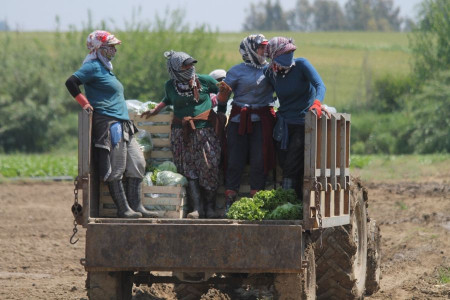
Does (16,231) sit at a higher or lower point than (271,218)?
lower

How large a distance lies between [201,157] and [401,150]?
37.2m

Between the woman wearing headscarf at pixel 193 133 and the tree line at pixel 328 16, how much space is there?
132279 mm

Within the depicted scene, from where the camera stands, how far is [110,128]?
8.75 m

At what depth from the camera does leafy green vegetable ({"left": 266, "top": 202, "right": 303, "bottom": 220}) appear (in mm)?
8305

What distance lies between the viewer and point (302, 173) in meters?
9.03

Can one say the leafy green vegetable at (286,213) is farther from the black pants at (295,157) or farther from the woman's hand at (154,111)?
the woman's hand at (154,111)

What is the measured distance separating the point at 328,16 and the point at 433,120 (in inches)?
4162

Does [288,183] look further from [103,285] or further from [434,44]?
[434,44]

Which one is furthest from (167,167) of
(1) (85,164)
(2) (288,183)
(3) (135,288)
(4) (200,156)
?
(3) (135,288)

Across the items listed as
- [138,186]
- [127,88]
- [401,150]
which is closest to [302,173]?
[138,186]

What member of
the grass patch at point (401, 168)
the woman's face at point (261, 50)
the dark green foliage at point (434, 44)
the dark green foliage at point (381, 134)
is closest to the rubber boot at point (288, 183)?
the woman's face at point (261, 50)

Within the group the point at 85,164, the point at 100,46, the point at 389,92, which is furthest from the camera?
the point at 389,92

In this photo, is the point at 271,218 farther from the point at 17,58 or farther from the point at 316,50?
the point at 316,50

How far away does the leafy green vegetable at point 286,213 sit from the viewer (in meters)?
8.30
